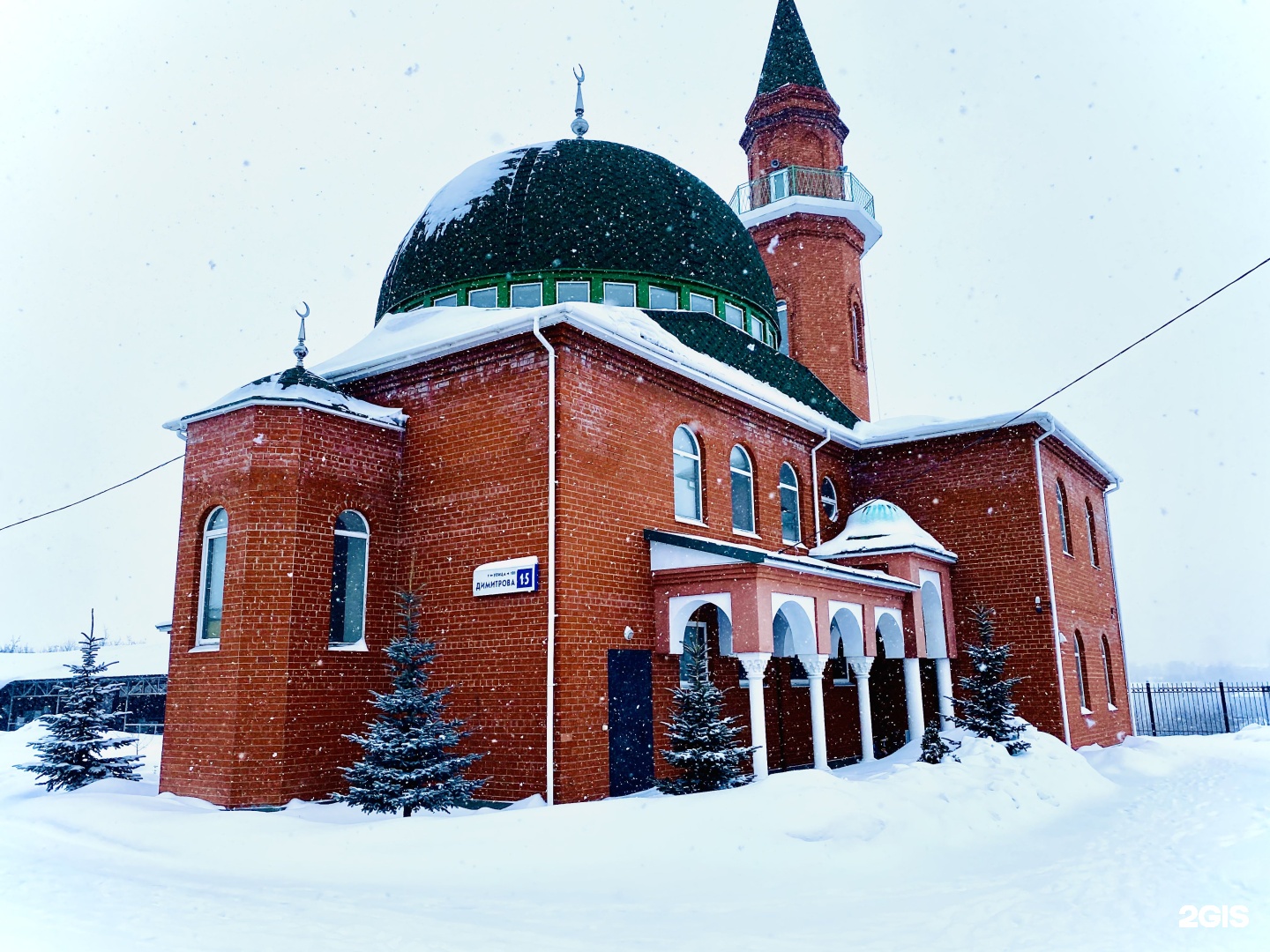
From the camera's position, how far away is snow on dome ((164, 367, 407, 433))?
457 inches

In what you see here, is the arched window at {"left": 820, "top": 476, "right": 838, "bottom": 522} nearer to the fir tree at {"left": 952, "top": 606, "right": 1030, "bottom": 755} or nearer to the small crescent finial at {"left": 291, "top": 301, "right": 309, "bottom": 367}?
the fir tree at {"left": 952, "top": 606, "right": 1030, "bottom": 755}

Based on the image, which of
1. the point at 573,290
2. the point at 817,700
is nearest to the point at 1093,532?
the point at 817,700

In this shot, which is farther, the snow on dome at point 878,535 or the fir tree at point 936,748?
the snow on dome at point 878,535

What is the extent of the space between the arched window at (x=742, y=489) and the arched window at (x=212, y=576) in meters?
7.06

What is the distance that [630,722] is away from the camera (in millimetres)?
11750

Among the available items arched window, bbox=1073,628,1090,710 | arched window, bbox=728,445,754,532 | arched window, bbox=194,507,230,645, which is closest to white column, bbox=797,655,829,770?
arched window, bbox=728,445,754,532

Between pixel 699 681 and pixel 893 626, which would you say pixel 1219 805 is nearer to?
pixel 893 626

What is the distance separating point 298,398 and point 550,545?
347 centimetres

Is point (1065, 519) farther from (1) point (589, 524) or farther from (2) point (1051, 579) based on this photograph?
(1) point (589, 524)

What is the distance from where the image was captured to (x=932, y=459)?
17.7m

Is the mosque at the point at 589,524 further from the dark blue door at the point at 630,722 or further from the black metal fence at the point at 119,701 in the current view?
the black metal fence at the point at 119,701

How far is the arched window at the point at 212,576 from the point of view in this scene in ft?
38.8

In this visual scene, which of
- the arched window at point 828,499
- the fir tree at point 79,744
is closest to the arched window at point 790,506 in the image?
the arched window at point 828,499

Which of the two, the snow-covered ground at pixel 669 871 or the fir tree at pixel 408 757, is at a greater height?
the fir tree at pixel 408 757
